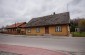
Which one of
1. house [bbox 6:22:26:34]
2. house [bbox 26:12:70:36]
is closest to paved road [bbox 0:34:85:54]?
house [bbox 26:12:70:36]

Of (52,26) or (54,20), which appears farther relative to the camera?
(54,20)

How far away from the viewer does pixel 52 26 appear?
1254 inches

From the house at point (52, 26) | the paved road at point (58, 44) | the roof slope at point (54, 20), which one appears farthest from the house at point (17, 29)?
the paved road at point (58, 44)

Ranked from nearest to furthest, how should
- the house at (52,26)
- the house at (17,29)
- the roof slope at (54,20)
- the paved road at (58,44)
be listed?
the paved road at (58,44)
the house at (52,26)
the roof slope at (54,20)
the house at (17,29)

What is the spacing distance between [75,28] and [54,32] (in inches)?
617

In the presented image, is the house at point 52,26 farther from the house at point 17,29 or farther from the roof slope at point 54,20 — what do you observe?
the house at point 17,29

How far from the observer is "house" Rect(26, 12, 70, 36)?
2984 cm

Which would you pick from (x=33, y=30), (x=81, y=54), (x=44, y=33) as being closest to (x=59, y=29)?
(x=44, y=33)

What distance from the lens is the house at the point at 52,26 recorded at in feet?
97.9

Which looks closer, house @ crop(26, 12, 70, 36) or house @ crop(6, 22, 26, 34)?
house @ crop(26, 12, 70, 36)

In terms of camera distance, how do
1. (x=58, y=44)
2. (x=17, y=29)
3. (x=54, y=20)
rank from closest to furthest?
(x=58, y=44), (x=54, y=20), (x=17, y=29)

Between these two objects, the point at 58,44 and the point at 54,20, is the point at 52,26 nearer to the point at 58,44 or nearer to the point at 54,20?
the point at 54,20

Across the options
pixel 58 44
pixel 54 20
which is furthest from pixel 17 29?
pixel 58 44

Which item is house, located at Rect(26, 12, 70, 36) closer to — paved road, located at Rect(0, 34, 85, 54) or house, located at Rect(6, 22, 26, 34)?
house, located at Rect(6, 22, 26, 34)
